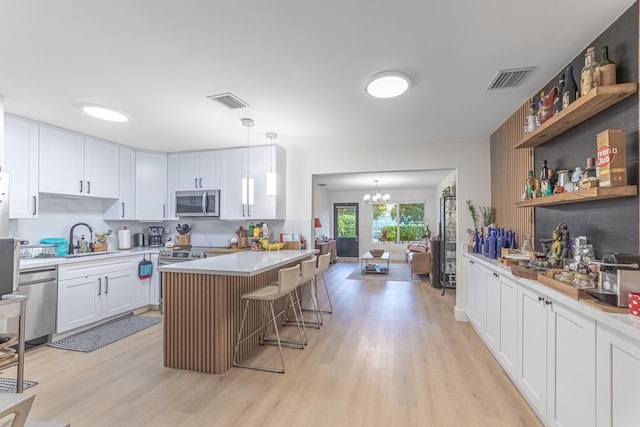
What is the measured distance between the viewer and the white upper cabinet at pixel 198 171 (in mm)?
4547

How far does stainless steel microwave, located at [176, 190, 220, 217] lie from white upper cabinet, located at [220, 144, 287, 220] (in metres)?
0.10

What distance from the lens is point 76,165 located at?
3.62 m

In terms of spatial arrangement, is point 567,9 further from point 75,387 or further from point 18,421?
point 75,387

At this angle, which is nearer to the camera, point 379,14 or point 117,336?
point 379,14

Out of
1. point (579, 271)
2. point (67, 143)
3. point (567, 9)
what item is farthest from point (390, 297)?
point (67, 143)

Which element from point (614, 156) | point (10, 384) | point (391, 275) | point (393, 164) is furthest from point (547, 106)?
point (391, 275)

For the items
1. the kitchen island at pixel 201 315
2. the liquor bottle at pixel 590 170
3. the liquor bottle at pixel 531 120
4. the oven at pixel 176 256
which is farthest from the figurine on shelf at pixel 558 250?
the oven at pixel 176 256

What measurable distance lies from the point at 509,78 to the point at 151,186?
469 centimetres

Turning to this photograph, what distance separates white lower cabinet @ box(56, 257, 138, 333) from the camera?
3.17 metres

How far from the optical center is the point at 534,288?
189 cm

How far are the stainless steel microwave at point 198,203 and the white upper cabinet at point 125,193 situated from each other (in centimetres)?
61

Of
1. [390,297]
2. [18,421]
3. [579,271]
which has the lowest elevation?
[390,297]

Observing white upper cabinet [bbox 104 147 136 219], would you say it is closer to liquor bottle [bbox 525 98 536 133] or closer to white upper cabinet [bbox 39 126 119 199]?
white upper cabinet [bbox 39 126 119 199]

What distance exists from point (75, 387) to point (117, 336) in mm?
1080
